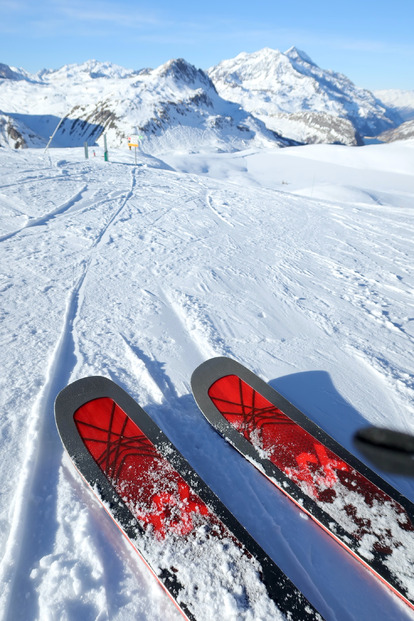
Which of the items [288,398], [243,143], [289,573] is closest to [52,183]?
[288,398]

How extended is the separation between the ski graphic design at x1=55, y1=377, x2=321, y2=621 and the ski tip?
4.66 ft

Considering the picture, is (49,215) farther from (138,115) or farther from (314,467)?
(138,115)

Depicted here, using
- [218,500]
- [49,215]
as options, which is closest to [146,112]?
[49,215]

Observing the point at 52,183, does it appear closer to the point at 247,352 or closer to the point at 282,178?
the point at 247,352

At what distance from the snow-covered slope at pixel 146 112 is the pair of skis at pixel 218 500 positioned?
72.4 meters

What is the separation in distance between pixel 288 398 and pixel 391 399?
3.65 ft

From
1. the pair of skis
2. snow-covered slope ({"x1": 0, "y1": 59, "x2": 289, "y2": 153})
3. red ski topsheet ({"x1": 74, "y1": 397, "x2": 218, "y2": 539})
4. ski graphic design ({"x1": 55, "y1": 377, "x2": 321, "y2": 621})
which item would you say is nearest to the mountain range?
snow-covered slope ({"x1": 0, "y1": 59, "x2": 289, "y2": 153})

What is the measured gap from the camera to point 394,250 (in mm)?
8336

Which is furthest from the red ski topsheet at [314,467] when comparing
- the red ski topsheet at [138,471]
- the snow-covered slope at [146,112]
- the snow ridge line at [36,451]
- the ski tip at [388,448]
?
the snow-covered slope at [146,112]

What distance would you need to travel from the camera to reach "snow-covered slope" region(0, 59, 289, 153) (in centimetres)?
8256

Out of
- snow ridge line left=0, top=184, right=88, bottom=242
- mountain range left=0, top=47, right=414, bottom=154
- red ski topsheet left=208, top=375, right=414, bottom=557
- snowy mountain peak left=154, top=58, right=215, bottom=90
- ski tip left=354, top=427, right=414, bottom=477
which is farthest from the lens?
snowy mountain peak left=154, top=58, right=215, bottom=90

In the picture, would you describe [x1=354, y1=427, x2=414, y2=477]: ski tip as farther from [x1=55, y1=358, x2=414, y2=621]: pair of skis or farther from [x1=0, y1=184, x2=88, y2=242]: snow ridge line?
[x1=0, y1=184, x2=88, y2=242]: snow ridge line

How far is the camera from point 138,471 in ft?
9.00

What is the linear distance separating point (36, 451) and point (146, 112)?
330 feet
